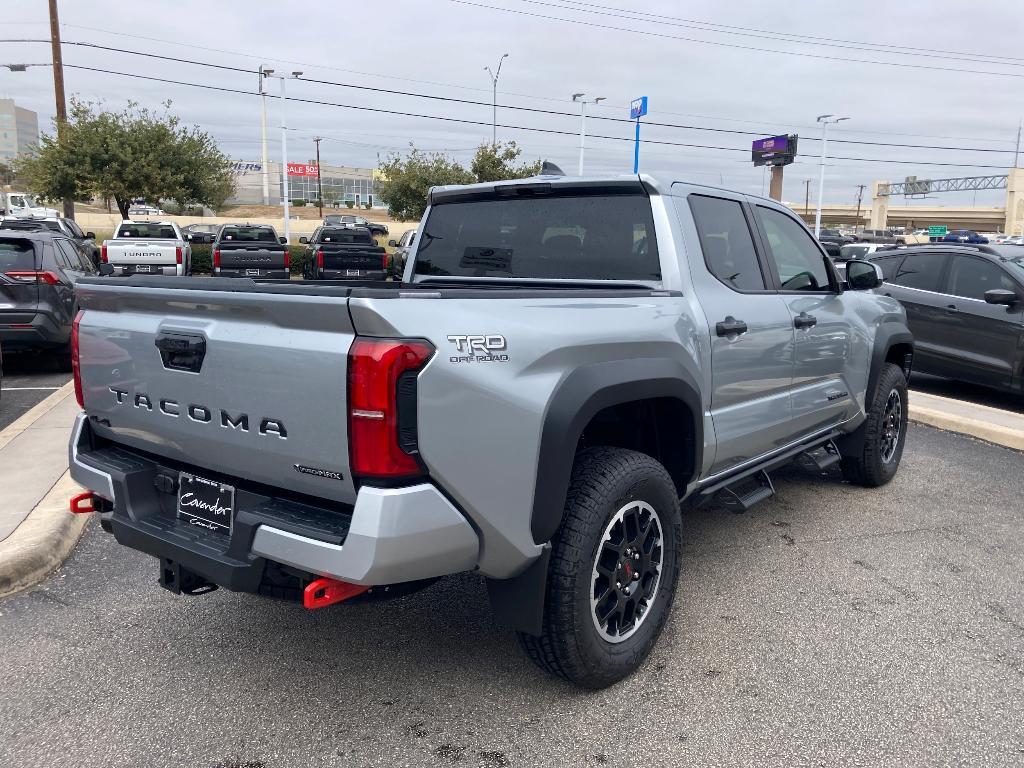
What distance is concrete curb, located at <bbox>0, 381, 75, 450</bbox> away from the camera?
6.45 metres

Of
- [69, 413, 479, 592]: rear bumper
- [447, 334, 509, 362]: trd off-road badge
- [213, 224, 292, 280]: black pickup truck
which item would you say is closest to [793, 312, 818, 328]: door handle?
[447, 334, 509, 362]: trd off-road badge

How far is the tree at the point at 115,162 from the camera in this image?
109 feet

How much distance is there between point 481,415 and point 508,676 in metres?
1.26

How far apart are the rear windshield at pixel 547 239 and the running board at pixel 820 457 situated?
6.53ft

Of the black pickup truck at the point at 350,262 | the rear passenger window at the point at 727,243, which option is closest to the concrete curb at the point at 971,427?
the rear passenger window at the point at 727,243

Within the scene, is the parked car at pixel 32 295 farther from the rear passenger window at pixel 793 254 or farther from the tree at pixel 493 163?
the tree at pixel 493 163

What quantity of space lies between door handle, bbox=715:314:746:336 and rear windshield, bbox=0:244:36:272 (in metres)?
8.63

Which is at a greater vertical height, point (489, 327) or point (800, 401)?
point (489, 327)

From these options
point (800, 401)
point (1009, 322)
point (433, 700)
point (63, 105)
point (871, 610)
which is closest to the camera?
point (433, 700)

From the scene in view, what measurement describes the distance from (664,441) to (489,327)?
1367 millimetres

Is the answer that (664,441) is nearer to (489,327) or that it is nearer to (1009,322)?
(489,327)

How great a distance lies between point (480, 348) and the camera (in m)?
2.51


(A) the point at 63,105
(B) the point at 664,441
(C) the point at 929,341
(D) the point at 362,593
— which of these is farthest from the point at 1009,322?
(A) the point at 63,105

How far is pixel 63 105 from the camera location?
98.9 ft
